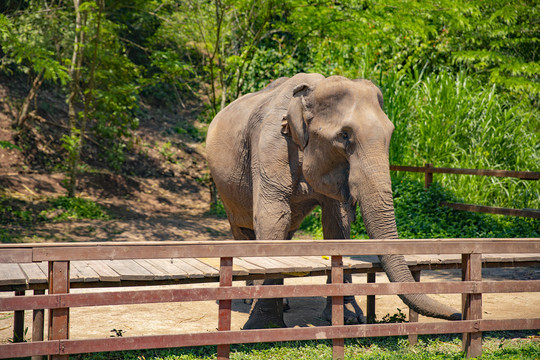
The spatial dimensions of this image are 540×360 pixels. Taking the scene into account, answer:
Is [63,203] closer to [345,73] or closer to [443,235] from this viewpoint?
[345,73]

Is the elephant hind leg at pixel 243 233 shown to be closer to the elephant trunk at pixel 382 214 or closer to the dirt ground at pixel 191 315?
the dirt ground at pixel 191 315

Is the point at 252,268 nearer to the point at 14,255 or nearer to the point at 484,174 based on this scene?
the point at 14,255

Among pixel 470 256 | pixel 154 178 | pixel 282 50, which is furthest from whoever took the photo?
pixel 154 178

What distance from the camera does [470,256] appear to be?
15.1 ft

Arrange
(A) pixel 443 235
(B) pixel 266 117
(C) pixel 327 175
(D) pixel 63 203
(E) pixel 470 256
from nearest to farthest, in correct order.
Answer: (E) pixel 470 256
(C) pixel 327 175
(B) pixel 266 117
(A) pixel 443 235
(D) pixel 63 203

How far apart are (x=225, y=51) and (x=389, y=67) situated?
4.40 meters

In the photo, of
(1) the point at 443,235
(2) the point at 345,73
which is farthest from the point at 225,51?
(1) the point at 443,235

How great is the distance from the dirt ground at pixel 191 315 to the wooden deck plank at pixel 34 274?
1.10 m

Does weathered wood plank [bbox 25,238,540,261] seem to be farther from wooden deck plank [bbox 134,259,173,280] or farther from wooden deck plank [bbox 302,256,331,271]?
wooden deck plank [bbox 302,256,331,271]

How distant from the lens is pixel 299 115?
18.2 ft

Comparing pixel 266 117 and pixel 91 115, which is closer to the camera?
pixel 266 117

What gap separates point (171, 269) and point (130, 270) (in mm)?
332

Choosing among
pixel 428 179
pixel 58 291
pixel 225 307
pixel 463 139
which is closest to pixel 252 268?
pixel 225 307

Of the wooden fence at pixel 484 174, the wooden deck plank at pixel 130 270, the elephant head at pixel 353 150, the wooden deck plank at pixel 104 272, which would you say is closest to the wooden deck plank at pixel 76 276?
the wooden deck plank at pixel 104 272
